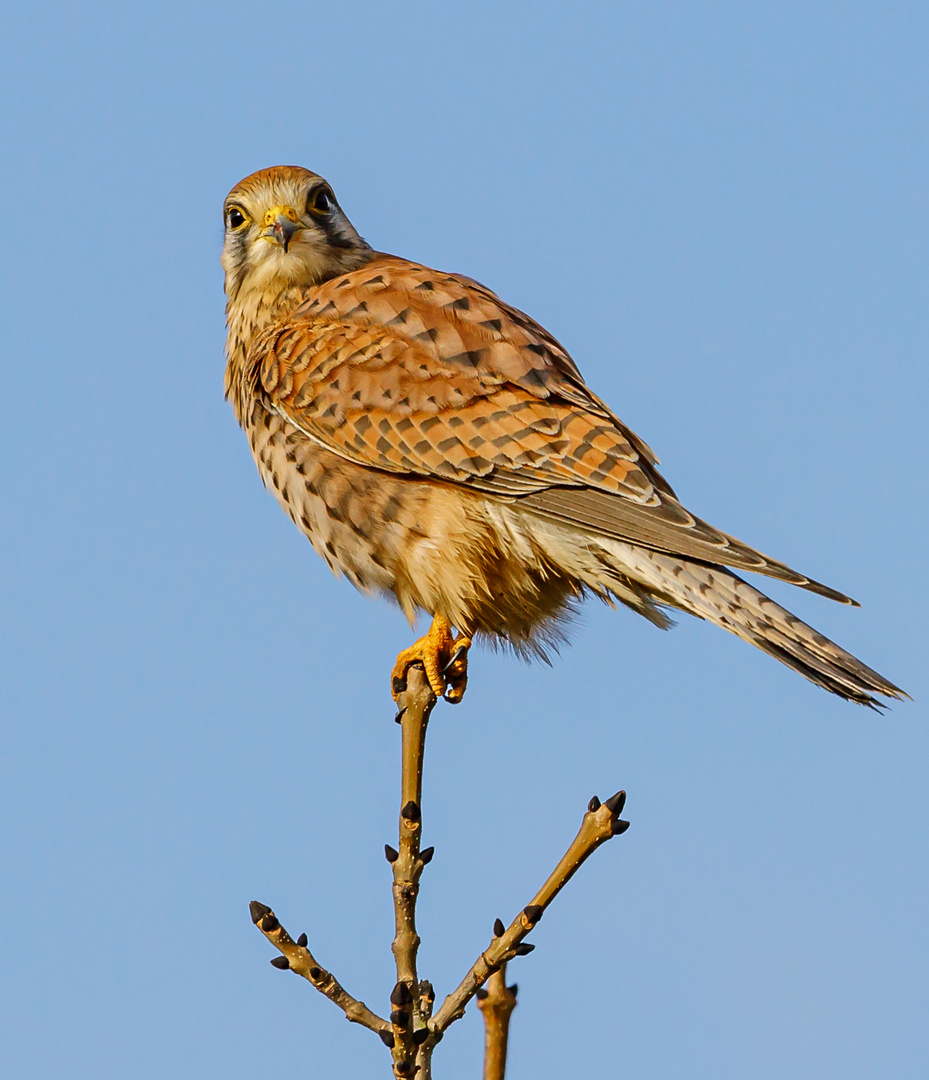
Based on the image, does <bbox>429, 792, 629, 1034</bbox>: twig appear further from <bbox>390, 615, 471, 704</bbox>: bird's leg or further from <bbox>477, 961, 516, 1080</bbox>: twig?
<bbox>390, 615, 471, 704</bbox>: bird's leg

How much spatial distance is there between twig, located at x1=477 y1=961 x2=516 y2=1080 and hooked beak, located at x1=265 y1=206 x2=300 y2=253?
9.37 ft

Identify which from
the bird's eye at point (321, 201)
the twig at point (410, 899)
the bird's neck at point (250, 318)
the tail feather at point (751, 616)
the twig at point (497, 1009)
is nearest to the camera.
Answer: the twig at point (410, 899)

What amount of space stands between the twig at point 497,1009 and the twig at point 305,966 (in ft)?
0.78

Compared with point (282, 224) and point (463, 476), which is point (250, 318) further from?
point (463, 476)

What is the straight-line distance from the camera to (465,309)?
4395 millimetres

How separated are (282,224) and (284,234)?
39 millimetres

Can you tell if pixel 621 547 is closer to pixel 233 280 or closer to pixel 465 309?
pixel 465 309

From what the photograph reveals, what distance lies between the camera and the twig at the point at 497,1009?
2.72 meters

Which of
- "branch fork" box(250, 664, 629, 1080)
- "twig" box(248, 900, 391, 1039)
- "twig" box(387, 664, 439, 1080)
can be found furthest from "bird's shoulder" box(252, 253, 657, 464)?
"twig" box(248, 900, 391, 1039)

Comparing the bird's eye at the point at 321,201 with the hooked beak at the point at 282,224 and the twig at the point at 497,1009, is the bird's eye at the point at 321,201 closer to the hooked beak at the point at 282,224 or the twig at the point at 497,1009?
the hooked beak at the point at 282,224

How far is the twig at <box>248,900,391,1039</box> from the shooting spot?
2.57 meters

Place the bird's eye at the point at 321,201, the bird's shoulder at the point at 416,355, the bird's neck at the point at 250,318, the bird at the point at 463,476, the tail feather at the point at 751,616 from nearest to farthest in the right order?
the tail feather at the point at 751,616 → the bird at the point at 463,476 → the bird's shoulder at the point at 416,355 → the bird's neck at the point at 250,318 → the bird's eye at the point at 321,201

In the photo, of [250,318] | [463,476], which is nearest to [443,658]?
[463,476]

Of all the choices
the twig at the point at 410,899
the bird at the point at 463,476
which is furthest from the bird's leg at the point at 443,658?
the twig at the point at 410,899
